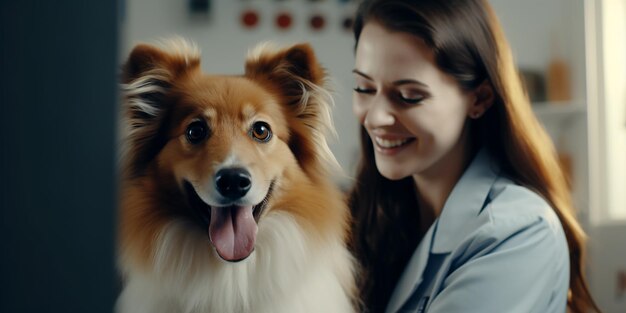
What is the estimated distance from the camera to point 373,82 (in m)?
1.03

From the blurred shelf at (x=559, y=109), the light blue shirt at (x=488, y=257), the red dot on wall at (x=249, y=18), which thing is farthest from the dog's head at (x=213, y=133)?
the blurred shelf at (x=559, y=109)

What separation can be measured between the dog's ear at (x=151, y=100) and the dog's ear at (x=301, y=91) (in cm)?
10

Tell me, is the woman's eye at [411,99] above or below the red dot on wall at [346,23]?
below

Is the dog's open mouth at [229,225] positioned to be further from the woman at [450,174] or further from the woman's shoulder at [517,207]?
the woman's shoulder at [517,207]

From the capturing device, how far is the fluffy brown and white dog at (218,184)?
2.44ft

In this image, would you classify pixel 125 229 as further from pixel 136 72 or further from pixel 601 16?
pixel 601 16

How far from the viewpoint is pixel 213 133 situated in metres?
0.75

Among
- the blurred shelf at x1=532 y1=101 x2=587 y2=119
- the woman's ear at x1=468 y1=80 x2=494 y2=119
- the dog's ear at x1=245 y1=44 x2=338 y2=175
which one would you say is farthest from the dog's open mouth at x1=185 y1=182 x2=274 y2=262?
the blurred shelf at x1=532 y1=101 x2=587 y2=119

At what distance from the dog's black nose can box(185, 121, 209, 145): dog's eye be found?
7cm

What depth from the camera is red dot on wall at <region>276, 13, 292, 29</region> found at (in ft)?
5.40

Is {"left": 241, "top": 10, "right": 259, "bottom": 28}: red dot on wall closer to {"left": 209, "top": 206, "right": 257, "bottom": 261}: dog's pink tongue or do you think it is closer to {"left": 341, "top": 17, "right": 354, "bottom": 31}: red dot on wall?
{"left": 341, "top": 17, "right": 354, "bottom": 31}: red dot on wall

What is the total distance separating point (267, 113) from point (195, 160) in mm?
114

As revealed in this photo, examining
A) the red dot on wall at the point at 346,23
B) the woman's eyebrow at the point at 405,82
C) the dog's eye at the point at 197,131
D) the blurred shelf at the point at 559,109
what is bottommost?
the dog's eye at the point at 197,131

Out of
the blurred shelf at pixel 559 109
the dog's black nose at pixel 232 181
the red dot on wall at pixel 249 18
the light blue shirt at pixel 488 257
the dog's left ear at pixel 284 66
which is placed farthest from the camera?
the blurred shelf at pixel 559 109
